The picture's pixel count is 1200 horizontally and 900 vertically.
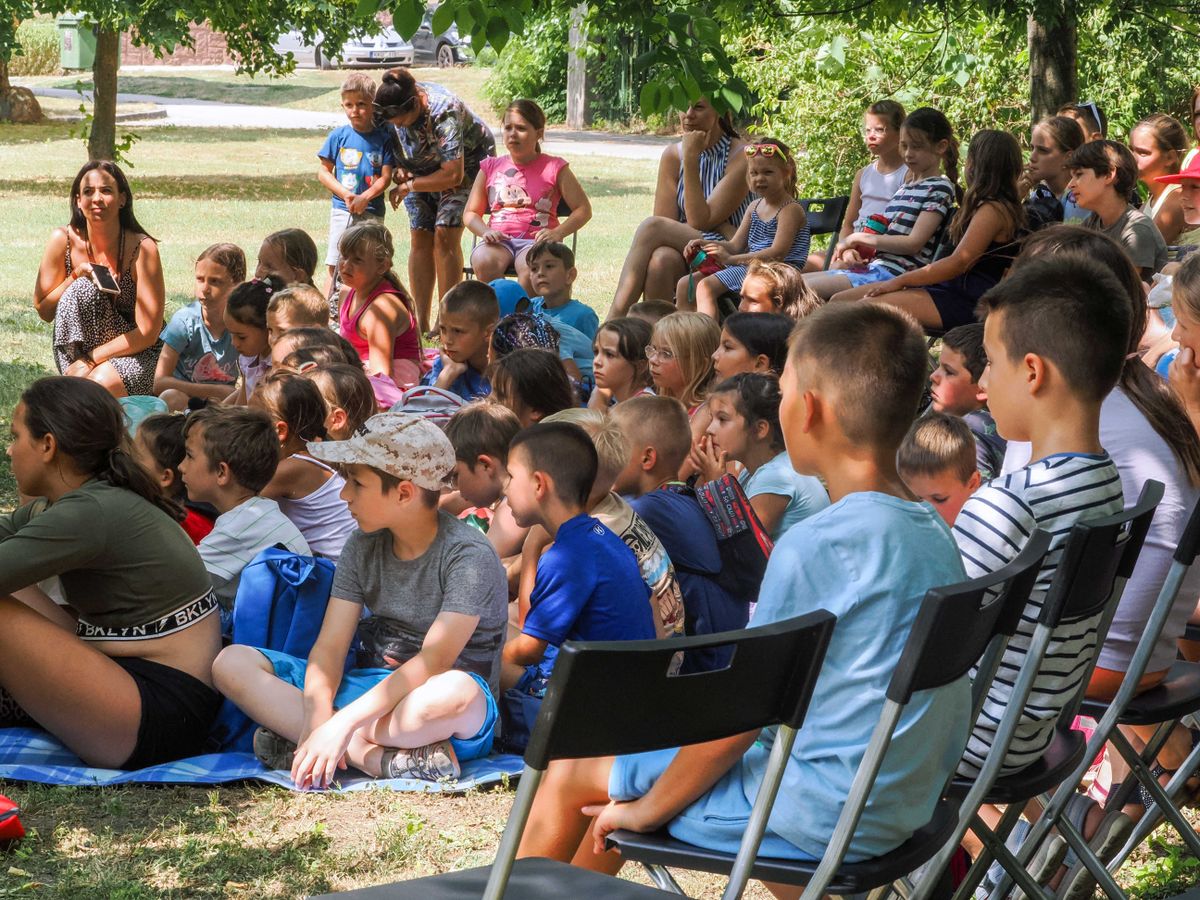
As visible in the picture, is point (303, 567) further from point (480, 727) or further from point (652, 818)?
point (652, 818)

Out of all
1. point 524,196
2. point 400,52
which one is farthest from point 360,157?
point 400,52

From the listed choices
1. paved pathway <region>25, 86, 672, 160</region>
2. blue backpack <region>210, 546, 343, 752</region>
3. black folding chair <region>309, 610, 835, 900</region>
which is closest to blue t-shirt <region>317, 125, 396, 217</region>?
blue backpack <region>210, 546, 343, 752</region>

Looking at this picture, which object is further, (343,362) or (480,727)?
(343,362)

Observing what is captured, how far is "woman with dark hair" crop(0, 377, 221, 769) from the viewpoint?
379 cm

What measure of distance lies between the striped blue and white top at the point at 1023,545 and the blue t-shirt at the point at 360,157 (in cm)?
823

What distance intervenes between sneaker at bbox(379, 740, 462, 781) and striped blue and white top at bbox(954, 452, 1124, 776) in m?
1.65

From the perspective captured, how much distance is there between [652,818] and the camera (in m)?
2.39

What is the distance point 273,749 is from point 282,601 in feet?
1.55

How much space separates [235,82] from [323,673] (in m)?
40.2

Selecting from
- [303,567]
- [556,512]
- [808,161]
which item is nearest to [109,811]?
[303,567]

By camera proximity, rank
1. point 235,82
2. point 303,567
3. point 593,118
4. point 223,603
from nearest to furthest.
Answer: point 303,567
point 223,603
point 593,118
point 235,82

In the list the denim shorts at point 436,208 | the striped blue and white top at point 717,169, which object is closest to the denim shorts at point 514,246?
the denim shorts at point 436,208

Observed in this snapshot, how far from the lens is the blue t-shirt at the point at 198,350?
7500mm

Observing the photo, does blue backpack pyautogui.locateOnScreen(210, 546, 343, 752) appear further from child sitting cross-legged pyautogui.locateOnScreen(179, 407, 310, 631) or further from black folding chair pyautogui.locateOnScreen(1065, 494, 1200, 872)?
black folding chair pyautogui.locateOnScreen(1065, 494, 1200, 872)
